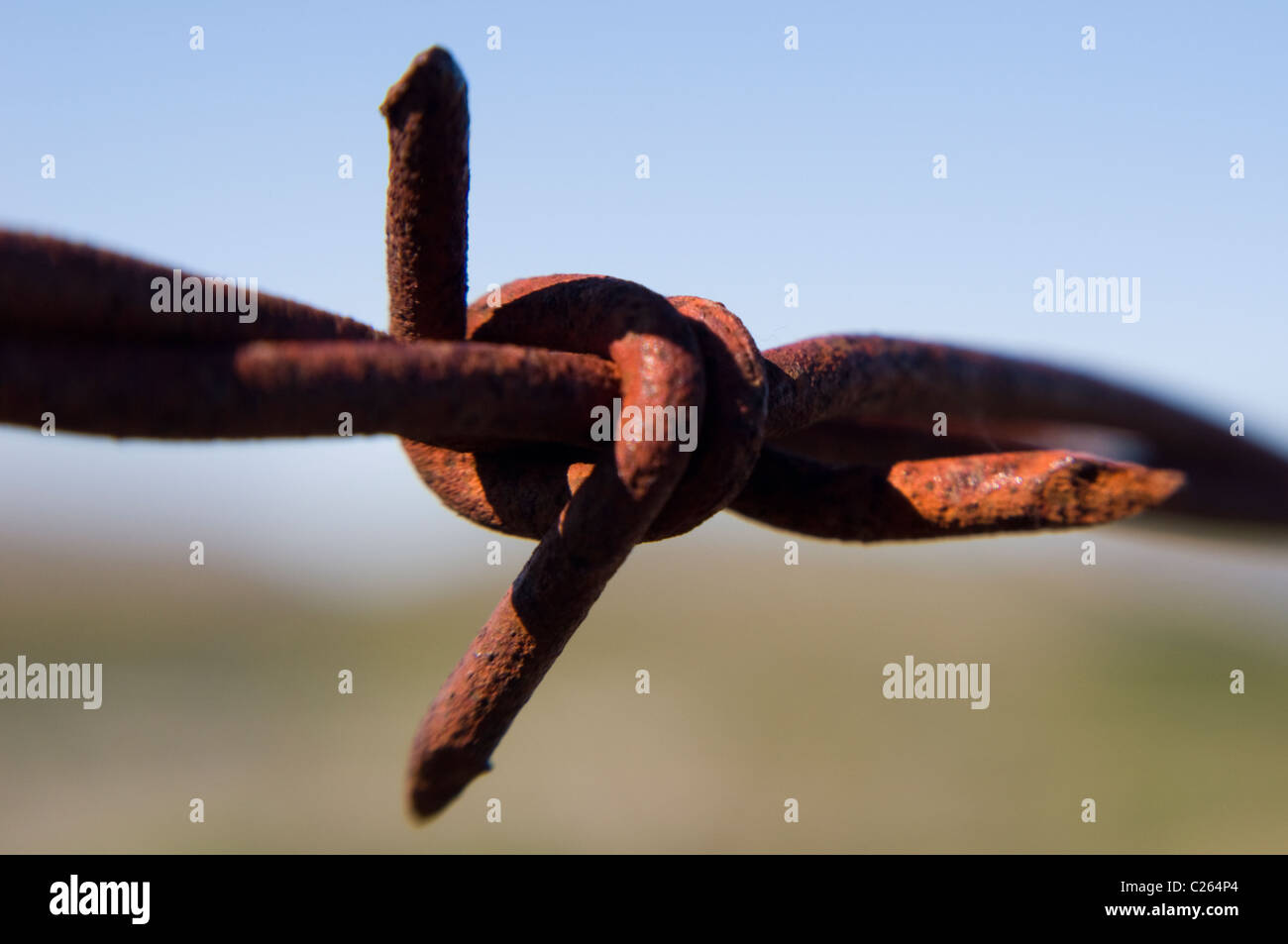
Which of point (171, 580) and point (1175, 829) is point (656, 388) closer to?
point (1175, 829)

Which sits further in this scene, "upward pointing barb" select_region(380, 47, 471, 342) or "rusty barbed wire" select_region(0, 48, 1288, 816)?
"upward pointing barb" select_region(380, 47, 471, 342)

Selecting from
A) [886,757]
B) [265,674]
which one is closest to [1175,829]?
[886,757]

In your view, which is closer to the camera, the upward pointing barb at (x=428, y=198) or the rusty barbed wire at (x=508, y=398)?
the rusty barbed wire at (x=508, y=398)

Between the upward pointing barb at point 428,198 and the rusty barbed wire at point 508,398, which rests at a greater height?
the upward pointing barb at point 428,198

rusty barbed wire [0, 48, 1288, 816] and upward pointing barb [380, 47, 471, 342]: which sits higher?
upward pointing barb [380, 47, 471, 342]

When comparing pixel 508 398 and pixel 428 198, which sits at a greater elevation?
pixel 428 198

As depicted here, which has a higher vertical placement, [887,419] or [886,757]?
[887,419]
